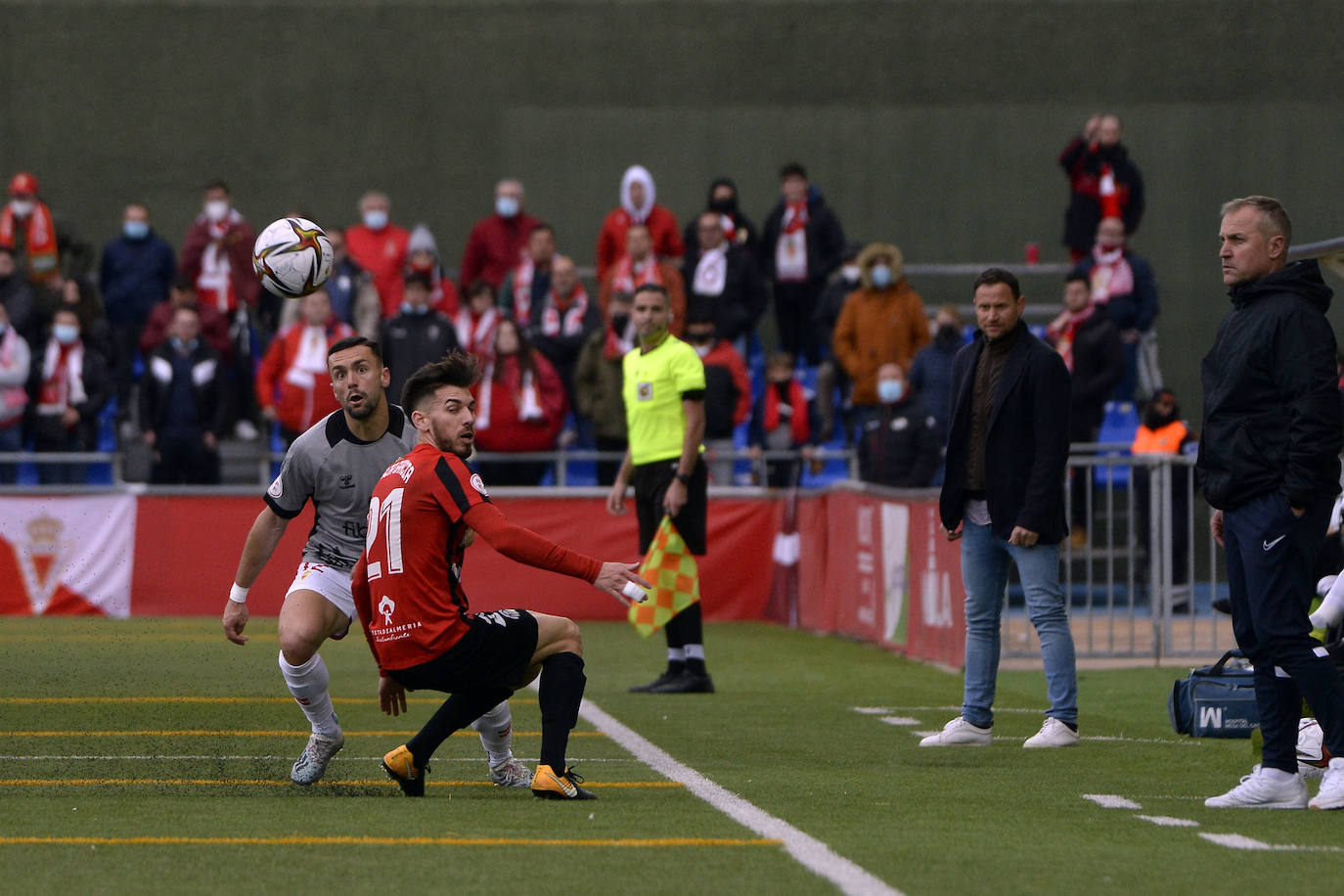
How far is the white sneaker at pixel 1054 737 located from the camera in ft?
30.0

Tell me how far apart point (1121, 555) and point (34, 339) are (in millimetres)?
10881

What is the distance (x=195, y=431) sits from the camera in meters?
18.9

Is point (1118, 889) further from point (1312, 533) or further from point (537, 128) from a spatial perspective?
point (537, 128)

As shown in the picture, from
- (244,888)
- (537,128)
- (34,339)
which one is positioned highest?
→ (537,128)

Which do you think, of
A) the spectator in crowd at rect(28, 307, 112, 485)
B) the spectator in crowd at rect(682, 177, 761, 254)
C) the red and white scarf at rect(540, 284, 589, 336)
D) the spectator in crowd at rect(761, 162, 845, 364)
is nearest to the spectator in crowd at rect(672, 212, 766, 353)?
the spectator in crowd at rect(682, 177, 761, 254)

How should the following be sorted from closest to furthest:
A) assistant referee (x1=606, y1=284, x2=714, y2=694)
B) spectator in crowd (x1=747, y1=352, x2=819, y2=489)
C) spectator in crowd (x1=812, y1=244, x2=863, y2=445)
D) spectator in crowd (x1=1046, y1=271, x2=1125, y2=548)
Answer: assistant referee (x1=606, y1=284, x2=714, y2=694)
spectator in crowd (x1=1046, y1=271, x2=1125, y2=548)
spectator in crowd (x1=747, y1=352, x2=819, y2=489)
spectator in crowd (x1=812, y1=244, x2=863, y2=445)

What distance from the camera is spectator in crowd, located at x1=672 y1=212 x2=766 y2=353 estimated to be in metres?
19.5

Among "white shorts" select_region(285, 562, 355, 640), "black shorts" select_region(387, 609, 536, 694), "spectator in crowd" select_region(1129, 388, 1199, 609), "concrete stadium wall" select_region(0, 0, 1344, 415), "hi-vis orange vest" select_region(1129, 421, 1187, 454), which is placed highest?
"concrete stadium wall" select_region(0, 0, 1344, 415)

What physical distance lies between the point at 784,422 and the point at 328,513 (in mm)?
11259

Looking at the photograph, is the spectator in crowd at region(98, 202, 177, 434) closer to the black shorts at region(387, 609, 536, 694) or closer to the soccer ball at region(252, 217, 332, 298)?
the soccer ball at region(252, 217, 332, 298)

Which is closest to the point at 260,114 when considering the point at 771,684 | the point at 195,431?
the point at 195,431

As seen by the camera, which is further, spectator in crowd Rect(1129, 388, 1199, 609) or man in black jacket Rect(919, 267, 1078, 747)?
spectator in crowd Rect(1129, 388, 1199, 609)

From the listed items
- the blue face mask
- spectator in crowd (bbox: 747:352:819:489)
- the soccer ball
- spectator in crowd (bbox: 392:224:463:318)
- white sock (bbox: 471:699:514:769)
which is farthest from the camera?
spectator in crowd (bbox: 747:352:819:489)

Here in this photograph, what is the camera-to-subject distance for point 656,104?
24.7 metres
